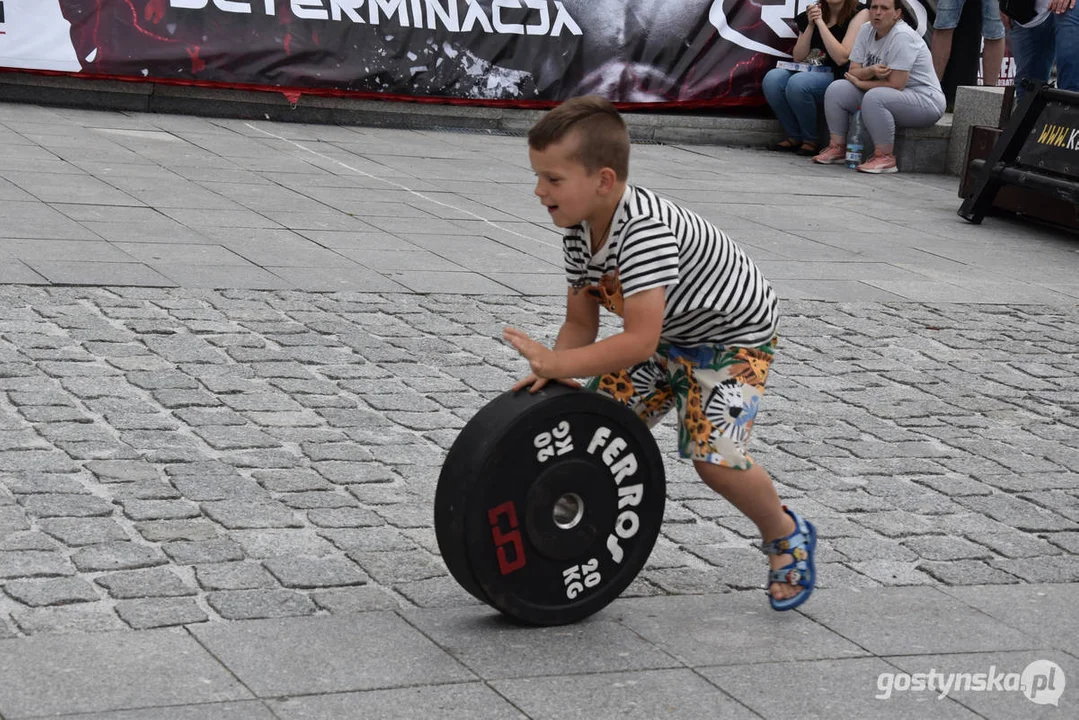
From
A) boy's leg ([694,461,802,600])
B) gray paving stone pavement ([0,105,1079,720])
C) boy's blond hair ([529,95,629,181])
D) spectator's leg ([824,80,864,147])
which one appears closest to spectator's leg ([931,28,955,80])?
spectator's leg ([824,80,864,147])

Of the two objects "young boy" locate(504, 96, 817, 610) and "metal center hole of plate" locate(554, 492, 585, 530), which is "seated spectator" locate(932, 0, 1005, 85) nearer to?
"young boy" locate(504, 96, 817, 610)

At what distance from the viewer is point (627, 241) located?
353 cm

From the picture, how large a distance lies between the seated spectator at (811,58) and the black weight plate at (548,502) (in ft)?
32.1

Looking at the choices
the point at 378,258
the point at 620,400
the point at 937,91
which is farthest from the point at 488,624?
the point at 937,91

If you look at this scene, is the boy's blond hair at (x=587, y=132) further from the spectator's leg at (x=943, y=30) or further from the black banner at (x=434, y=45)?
the spectator's leg at (x=943, y=30)

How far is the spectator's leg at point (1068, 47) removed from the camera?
11219mm

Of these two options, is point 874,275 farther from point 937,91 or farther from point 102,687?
point 102,687

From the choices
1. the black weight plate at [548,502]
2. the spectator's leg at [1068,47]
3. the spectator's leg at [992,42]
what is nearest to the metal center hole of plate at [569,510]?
the black weight plate at [548,502]

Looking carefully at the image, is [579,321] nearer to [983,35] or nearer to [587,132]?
[587,132]

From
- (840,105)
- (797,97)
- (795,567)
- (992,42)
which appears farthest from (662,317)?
(992,42)

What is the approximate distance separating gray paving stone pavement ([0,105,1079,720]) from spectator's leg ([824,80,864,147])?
340 centimetres

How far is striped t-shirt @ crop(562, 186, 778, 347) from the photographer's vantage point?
3.51 meters

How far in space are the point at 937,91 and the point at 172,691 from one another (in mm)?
10774

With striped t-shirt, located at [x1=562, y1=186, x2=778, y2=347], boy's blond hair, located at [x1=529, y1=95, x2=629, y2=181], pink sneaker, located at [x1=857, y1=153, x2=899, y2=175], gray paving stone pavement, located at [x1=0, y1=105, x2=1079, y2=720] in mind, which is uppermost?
boy's blond hair, located at [x1=529, y1=95, x2=629, y2=181]
